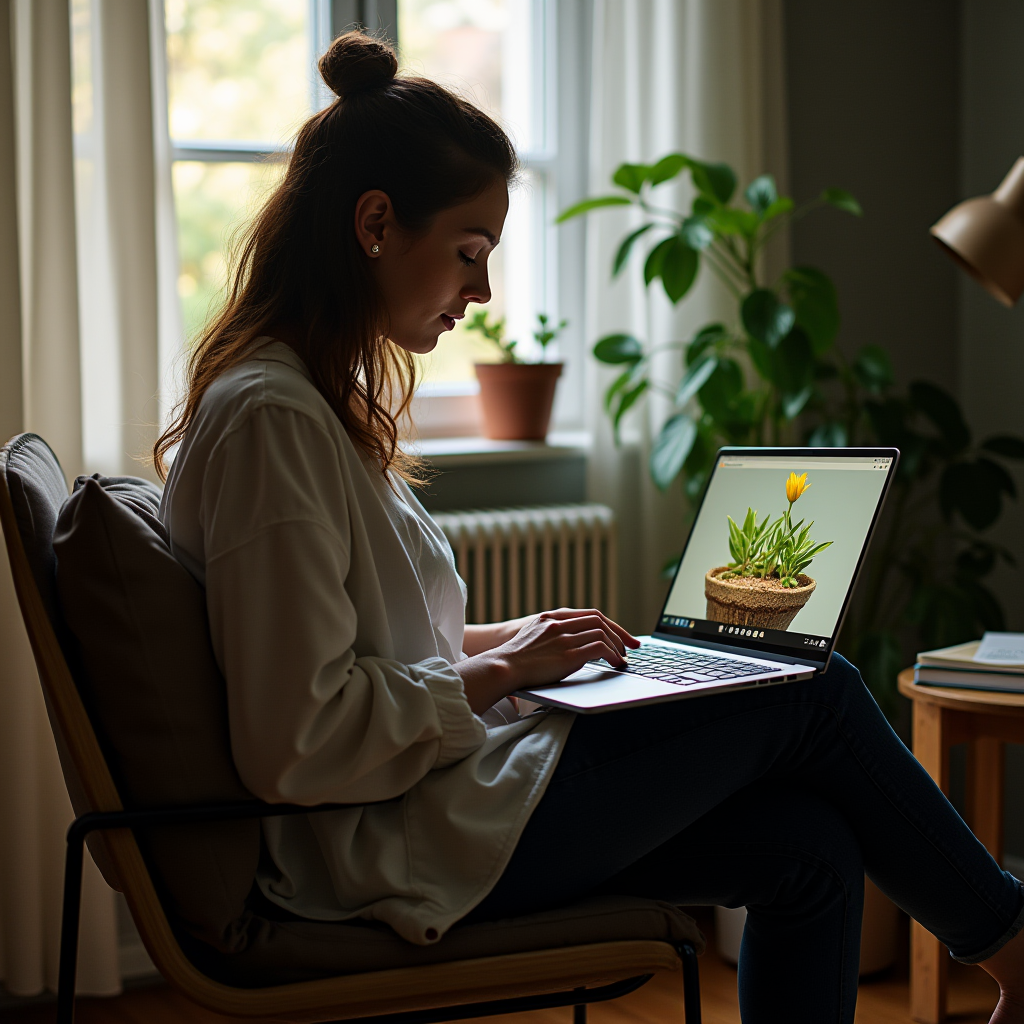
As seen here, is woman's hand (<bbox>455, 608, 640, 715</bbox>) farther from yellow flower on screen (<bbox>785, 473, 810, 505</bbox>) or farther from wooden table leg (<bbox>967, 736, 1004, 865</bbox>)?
wooden table leg (<bbox>967, 736, 1004, 865</bbox>)

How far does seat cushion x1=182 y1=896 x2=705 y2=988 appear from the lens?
975 mm

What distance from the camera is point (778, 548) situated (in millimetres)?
1296

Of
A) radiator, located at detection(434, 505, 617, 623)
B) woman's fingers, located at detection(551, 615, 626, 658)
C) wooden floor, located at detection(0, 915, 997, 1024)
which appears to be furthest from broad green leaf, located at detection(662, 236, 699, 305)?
wooden floor, located at detection(0, 915, 997, 1024)

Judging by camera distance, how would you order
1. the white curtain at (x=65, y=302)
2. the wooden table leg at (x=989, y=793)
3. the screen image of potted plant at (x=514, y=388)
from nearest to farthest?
the white curtain at (x=65, y=302) < the wooden table leg at (x=989, y=793) < the screen image of potted plant at (x=514, y=388)

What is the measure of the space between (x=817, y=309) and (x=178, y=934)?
1573 mm

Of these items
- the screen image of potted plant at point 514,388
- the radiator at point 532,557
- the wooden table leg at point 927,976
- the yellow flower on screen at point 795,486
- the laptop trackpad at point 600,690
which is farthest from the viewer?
the screen image of potted plant at point 514,388

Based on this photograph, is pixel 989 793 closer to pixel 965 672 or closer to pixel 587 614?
pixel 965 672

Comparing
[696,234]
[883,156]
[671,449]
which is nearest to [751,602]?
[671,449]

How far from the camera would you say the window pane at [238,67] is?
2.16 metres

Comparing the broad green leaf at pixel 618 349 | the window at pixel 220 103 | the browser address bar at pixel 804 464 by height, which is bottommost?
the browser address bar at pixel 804 464

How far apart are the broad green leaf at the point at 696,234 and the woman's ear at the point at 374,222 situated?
998 mm

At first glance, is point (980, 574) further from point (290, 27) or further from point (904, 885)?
point (290, 27)

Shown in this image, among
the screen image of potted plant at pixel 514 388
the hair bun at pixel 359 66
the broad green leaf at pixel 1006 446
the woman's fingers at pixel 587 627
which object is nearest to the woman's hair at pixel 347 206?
the hair bun at pixel 359 66

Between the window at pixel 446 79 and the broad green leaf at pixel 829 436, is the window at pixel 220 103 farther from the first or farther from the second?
the broad green leaf at pixel 829 436
